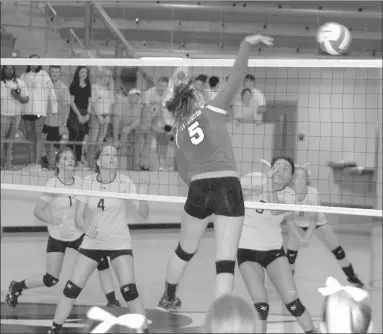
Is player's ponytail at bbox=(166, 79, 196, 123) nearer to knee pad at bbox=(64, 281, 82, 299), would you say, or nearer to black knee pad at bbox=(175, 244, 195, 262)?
black knee pad at bbox=(175, 244, 195, 262)

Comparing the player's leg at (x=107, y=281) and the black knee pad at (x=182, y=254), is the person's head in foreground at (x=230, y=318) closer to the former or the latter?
the black knee pad at (x=182, y=254)

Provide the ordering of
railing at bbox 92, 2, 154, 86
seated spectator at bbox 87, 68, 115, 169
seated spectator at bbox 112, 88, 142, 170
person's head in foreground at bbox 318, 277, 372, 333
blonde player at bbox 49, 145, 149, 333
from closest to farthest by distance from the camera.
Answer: person's head in foreground at bbox 318, 277, 372, 333, blonde player at bbox 49, 145, 149, 333, seated spectator at bbox 87, 68, 115, 169, seated spectator at bbox 112, 88, 142, 170, railing at bbox 92, 2, 154, 86

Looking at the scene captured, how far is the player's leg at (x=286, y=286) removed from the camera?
5.93 meters

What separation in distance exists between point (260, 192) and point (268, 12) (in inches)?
442

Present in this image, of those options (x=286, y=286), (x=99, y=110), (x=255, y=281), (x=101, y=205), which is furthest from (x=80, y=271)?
(x=99, y=110)

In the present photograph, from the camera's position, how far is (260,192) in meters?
6.67

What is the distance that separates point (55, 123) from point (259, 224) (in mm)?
6376

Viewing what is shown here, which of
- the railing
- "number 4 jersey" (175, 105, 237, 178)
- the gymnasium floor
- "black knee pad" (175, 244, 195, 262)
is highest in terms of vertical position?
the railing

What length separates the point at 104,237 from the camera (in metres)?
6.46

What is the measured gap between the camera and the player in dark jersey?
514 centimetres

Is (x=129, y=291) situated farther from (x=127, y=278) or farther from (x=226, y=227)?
(x=226, y=227)

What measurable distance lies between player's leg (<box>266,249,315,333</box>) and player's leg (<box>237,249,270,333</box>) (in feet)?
0.34

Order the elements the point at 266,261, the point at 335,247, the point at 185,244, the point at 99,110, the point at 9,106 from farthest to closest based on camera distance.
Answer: the point at 99,110 < the point at 9,106 < the point at 335,247 < the point at 266,261 < the point at 185,244

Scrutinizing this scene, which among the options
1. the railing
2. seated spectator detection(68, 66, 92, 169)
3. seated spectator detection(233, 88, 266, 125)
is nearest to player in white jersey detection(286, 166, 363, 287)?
seated spectator detection(233, 88, 266, 125)
